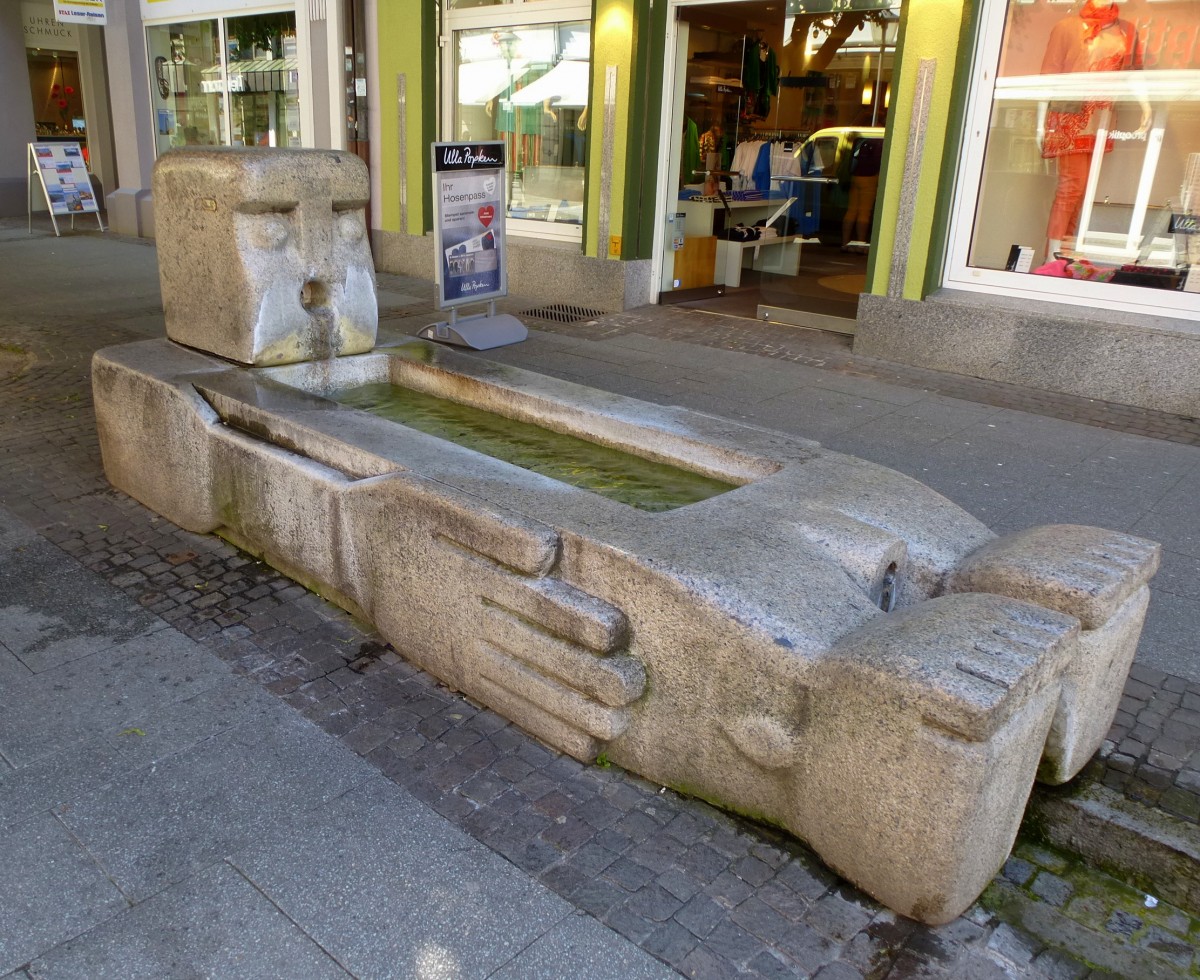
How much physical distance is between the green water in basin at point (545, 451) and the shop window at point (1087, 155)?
4898mm

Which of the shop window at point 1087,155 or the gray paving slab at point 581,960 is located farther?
the shop window at point 1087,155

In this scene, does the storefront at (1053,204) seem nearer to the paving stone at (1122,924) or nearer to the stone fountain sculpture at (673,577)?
the stone fountain sculpture at (673,577)

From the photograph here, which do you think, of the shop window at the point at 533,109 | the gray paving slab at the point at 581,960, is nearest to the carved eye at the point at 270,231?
the gray paving slab at the point at 581,960

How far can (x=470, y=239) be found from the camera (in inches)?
313

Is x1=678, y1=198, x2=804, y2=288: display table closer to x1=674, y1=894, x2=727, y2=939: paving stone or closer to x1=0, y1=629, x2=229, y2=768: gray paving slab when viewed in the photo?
x1=0, y1=629, x2=229, y2=768: gray paving slab

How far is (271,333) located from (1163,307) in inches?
245

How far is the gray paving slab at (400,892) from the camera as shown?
249 cm

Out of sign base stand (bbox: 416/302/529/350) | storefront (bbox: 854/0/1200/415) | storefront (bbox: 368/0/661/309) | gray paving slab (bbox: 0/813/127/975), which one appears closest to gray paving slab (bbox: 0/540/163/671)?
gray paving slab (bbox: 0/813/127/975)

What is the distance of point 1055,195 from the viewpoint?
7.89 meters

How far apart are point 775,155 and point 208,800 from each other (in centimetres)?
1140

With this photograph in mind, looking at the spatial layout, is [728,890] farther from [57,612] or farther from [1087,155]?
[1087,155]

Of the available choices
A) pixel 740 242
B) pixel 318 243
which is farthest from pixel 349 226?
pixel 740 242

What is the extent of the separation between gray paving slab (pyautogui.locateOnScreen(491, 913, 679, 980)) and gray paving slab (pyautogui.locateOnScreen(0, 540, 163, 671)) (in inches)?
90.4

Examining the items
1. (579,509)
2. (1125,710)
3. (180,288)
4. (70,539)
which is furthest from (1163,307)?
(70,539)
